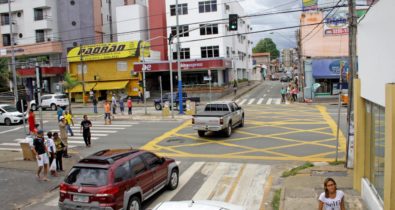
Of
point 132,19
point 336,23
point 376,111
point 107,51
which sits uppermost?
point 132,19

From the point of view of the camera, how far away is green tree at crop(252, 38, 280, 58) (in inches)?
7180

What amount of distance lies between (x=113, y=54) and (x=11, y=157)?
1422 inches

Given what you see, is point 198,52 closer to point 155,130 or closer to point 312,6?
point 312,6

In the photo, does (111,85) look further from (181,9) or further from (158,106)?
(158,106)

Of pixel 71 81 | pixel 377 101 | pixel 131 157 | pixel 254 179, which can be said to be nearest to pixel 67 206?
pixel 131 157

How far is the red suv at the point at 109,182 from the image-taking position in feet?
32.1

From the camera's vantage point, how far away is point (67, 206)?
33.0 ft

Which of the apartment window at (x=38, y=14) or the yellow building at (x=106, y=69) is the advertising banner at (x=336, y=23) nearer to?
the yellow building at (x=106, y=69)

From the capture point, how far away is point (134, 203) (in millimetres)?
10531

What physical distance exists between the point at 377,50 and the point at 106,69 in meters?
49.0

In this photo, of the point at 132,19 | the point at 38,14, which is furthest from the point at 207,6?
the point at 38,14

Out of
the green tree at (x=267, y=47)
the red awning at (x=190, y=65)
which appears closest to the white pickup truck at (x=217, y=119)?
the red awning at (x=190, y=65)

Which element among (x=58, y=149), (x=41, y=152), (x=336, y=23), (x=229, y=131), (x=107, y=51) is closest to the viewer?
(x=41, y=152)

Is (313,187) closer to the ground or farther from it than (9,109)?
closer to the ground
